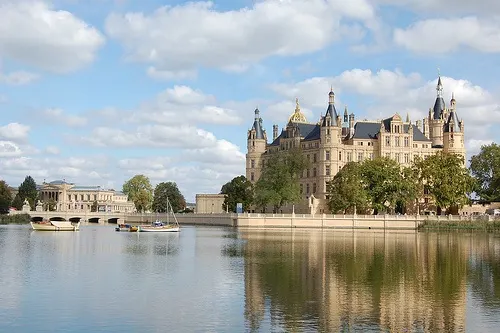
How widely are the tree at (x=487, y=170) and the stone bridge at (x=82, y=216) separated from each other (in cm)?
6938

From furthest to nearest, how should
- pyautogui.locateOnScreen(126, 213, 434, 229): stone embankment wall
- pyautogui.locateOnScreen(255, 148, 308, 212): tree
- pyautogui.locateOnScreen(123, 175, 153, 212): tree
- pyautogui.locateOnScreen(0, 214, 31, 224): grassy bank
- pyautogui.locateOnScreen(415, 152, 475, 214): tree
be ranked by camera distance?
pyautogui.locateOnScreen(123, 175, 153, 212): tree → pyautogui.locateOnScreen(0, 214, 31, 224): grassy bank → pyautogui.locateOnScreen(255, 148, 308, 212): tree → pyautogui.locateOnScreen(415, 152, 475, 214): tree → pyautogui.locateOnScreen(126, 213, 434, 229): stone embankment wall

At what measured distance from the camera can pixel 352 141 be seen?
129875 mm

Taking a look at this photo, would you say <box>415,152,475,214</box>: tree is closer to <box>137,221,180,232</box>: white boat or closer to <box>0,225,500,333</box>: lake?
<box>137,221,180,232</box>: white boat

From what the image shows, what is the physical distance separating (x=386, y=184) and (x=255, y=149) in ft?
131

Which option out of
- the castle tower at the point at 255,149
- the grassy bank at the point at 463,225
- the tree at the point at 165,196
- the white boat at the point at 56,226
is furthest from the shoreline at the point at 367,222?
the tree at the point at 165,196

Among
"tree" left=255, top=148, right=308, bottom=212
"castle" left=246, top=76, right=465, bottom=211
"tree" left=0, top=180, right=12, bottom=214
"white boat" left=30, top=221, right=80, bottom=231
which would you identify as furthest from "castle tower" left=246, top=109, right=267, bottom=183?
"white boat" left=30, top=221, right=80, bottom=231

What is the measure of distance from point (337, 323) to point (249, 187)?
10810 centimetres

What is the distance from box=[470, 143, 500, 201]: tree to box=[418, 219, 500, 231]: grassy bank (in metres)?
→ 16.6

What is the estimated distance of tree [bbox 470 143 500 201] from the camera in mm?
118875

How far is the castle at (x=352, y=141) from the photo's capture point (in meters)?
126

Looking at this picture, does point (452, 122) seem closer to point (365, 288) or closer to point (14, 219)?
point (14, 219)

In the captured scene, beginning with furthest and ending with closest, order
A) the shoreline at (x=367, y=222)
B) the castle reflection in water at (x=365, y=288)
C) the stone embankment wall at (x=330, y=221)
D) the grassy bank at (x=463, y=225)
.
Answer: the stone embankment wall at (x=330, y=221) < the shoreline at (x=367, y=222) < the grassy bank at (x=463, y=225) < the castle reflection in water at (x=365, y=288)

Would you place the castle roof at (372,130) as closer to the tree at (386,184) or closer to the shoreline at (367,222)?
the tree at (386,184)

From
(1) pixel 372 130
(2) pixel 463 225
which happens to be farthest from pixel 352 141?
(2) pixel 463 225
